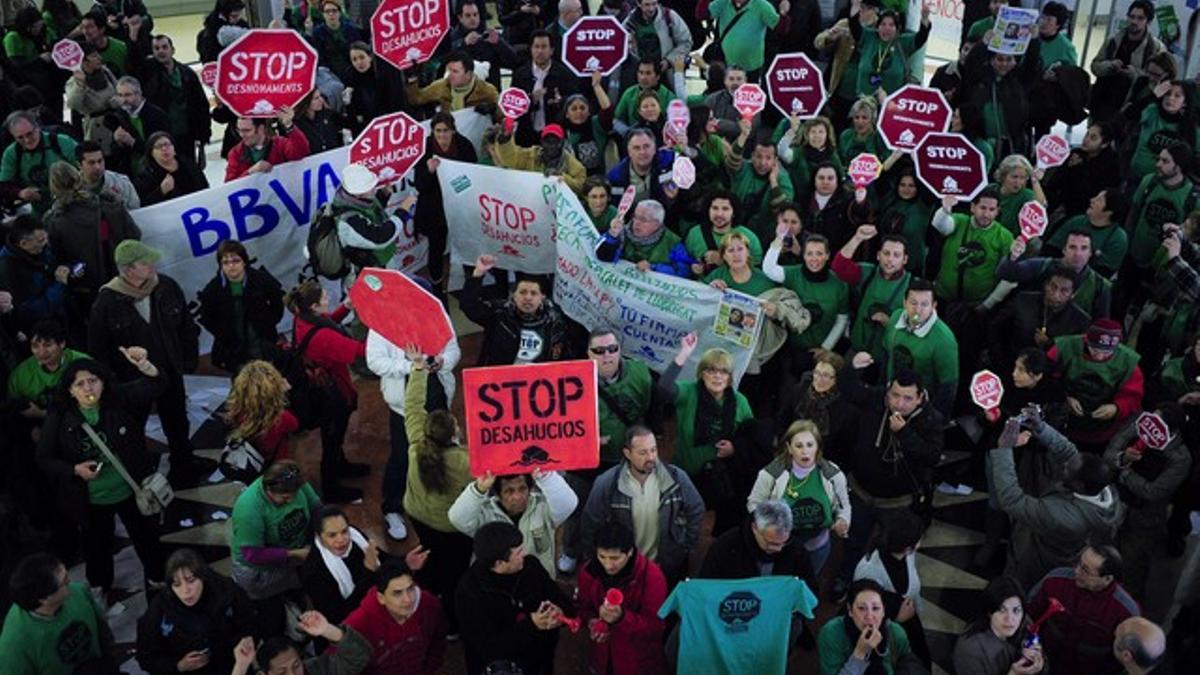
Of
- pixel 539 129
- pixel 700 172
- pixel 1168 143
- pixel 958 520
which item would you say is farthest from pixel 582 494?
pixel 1168 143

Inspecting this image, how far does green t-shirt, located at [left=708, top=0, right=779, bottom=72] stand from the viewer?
38.6ft

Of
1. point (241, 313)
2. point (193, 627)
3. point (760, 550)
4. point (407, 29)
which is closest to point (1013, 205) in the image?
point (760, 550)

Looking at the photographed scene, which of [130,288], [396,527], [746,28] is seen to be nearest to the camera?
[130,288]

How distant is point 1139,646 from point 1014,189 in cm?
424

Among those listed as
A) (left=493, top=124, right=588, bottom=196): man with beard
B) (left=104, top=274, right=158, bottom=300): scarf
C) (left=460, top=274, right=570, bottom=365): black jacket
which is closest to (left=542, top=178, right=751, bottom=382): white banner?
(left=493, top=124, right=588, bottom=196): man with beard

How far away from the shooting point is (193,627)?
544 cm

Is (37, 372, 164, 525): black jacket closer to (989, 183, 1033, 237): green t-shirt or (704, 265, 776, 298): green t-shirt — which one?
(704, 265, 776, 298): green t-shirt

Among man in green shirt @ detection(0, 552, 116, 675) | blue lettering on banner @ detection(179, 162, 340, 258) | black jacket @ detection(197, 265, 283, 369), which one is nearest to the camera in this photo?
man in green shirt @ detection(0, 552, 116, 675)

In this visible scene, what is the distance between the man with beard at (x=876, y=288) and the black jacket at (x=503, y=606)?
296 centimetres

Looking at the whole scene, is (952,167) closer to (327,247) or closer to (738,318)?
(738,318)

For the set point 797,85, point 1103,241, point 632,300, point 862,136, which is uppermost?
point 797,85

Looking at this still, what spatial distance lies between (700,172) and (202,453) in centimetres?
410

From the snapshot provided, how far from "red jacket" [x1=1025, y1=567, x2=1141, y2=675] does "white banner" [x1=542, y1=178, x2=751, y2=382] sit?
2.65 metres

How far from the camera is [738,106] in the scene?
945 centimetres
